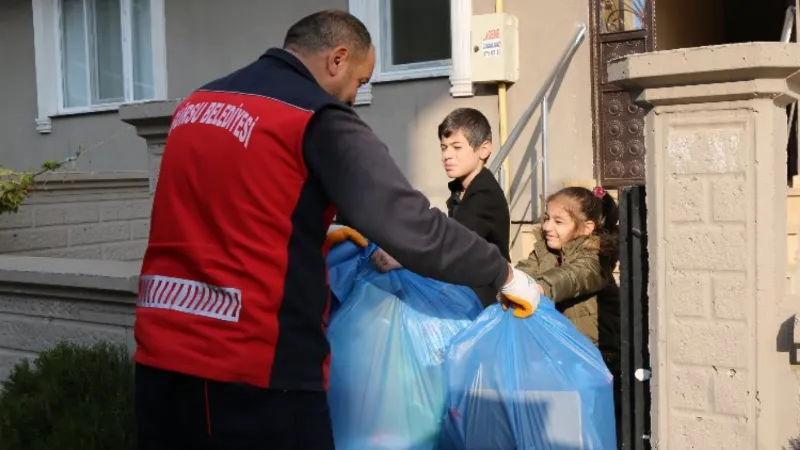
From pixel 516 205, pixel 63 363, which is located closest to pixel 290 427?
pixel 63 363

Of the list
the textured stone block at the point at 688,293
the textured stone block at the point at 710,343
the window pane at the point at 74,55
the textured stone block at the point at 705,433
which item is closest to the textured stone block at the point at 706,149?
the textured stone block at the point at 688,293

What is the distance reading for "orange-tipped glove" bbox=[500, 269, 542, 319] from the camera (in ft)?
8.11

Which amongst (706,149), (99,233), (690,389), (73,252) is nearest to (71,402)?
(690,389)

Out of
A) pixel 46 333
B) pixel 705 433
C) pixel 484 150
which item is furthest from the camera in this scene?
pixel 46 333

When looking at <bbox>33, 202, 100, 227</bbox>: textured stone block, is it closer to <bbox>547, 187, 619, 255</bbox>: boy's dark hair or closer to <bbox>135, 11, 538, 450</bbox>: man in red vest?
<bbox>547, 187, 619, 255</bbox>: boy's dark hair

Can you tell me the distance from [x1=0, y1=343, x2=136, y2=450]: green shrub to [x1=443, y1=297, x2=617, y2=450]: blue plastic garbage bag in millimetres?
1299

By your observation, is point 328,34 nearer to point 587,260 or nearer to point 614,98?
point 587,260

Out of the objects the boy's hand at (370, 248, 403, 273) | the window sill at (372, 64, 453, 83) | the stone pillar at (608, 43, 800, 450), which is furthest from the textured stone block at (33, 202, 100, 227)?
the stone pillar at (608, 43, 800, 450)

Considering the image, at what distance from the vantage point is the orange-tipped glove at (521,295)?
247cm

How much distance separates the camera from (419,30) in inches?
285

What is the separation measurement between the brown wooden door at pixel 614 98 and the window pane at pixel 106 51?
5317 millimetres

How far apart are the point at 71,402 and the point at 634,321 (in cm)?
210

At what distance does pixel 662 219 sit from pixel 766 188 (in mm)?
308

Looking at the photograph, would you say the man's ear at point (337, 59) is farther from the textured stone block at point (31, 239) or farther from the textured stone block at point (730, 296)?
the textured stone block at point (31, 239)
